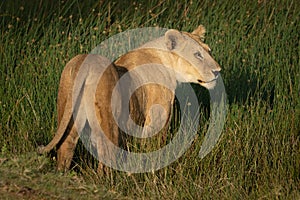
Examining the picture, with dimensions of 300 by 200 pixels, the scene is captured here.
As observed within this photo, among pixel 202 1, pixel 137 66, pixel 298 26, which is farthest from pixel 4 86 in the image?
pixel 298 26

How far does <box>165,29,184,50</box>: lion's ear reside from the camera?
5057mm

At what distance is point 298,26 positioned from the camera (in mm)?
8008

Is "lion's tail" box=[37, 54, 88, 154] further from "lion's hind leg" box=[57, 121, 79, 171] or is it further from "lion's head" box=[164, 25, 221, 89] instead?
"lion's head" box=[164, 25, 221, 89]

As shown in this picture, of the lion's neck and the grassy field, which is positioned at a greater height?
the lion's neck

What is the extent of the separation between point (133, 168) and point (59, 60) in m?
1.69

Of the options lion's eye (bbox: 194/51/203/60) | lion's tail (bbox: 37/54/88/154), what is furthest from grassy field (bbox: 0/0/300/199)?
lion's eye (bbox: 194/51/203/60)

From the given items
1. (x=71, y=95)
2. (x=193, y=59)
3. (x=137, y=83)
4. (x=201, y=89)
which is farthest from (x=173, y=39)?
(x=201, y=89)

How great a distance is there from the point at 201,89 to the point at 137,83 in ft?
5.02

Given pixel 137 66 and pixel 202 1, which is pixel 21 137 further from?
pixel 202 1

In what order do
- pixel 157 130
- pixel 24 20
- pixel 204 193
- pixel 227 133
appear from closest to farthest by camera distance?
1. pixel 204 193
2. pixel 157 130
3. pixel 227 133
4. pixel 24 20

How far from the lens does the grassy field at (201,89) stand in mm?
4625

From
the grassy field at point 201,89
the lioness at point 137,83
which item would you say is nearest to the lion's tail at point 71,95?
the lioness at point 137,83

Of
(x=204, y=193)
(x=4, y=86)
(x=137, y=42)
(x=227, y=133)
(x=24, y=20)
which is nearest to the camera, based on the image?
(x=204, y=193)

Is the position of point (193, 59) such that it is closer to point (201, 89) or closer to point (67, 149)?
point (67, 149)
